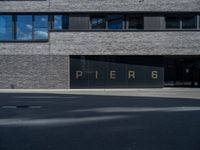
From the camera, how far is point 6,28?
2583 cm

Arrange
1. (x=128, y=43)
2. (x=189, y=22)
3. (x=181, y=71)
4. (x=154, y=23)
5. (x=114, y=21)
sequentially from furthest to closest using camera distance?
(x=181, y=71) → (x=114, y=21) → (x=189, y=22) → (x=154, y=23) → (x=128, y=43)

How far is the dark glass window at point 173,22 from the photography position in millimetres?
25812

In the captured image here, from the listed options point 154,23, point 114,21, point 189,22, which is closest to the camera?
point 154,23

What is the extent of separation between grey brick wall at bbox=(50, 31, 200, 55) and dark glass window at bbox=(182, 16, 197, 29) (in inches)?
29.7

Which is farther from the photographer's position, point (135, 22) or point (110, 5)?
point (135, 22)

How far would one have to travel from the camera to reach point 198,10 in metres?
25.2

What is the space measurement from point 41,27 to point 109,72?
652 cm

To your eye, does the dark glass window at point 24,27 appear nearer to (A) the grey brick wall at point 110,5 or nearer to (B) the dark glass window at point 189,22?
(A) the grey brick wall at point 110,5

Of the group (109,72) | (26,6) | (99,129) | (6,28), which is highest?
(26,6)

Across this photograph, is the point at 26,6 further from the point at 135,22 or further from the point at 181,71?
the point at 181,71

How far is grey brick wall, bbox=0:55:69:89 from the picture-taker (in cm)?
2523

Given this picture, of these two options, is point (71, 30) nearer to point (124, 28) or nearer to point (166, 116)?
point (124, 28)

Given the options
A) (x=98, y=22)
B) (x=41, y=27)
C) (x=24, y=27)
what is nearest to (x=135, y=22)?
(x=98, y=22)

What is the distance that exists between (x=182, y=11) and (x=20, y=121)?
1898cm
